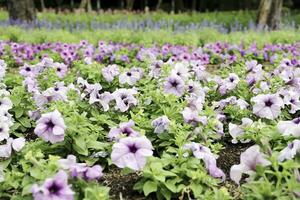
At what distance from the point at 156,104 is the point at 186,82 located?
17.8 inches

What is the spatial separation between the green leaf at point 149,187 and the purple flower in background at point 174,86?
4.02ft

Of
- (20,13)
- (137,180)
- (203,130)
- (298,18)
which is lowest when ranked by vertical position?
(298,18)

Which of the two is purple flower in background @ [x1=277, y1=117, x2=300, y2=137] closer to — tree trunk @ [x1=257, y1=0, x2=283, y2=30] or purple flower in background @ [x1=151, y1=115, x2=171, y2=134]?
purple flower in background @ [x1=151, y1=115, x2=171, y2=134]

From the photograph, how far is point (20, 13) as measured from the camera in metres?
12.5

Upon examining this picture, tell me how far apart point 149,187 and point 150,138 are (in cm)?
71

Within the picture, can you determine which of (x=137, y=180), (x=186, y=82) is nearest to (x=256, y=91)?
(x=186, y=82)

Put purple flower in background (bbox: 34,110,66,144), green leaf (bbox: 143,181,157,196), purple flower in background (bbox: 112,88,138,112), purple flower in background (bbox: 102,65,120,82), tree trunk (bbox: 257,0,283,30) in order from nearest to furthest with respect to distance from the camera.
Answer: green leaf (bbox: 143,181,157,196) → purple flower in background (bbox: 34,110,66,144) → purple flower in background (bbox: 112,88,138,112) → purple flower in background (bbox: 102,65,120,82) → tree trunk (bbox: 257,0,283,30)

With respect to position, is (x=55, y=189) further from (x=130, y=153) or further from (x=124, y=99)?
(x=124, y=99)

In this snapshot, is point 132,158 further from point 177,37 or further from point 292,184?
point 177,37

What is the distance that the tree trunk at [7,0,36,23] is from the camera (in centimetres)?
1248

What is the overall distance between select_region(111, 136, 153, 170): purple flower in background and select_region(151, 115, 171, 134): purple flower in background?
638 millimetres

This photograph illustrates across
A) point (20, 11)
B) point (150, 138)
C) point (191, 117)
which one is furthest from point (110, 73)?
point (20, 11)

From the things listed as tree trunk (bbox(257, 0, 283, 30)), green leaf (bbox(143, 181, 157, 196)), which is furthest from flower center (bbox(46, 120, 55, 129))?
tree trunk (bbox(257, 0, 283, 30))

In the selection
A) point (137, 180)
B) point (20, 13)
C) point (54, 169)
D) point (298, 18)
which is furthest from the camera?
point (298, 18)
